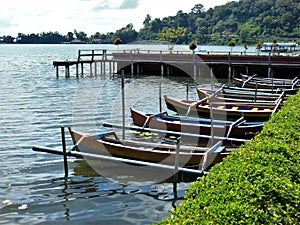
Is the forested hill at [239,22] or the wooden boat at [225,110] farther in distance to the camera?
the forested hill at [239,22]

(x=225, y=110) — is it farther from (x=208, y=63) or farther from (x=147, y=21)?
(x=147, y=21)

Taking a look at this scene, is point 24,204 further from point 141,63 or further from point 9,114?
point 141,63

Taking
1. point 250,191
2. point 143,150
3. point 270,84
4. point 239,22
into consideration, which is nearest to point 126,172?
point 143,150

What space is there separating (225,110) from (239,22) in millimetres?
138373

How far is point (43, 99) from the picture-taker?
30.4 metres

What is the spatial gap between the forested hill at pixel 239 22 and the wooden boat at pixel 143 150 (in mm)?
106485

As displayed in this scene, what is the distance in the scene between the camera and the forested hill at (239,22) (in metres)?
126

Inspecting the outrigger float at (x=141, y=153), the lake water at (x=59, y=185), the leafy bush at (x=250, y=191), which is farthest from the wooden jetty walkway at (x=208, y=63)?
the leafy bush at (x=250, y=191)

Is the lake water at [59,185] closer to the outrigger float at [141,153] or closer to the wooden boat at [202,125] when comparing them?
the outrigger float at [141,153]

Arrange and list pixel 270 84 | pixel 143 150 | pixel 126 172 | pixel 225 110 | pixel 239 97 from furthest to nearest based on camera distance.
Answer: pixel 270 84
pixel 239 97
pixel 225 110
pixel 126 172
pixel 143 150

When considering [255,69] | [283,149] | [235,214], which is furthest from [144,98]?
[235,214]

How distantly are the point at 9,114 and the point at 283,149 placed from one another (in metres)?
19.4

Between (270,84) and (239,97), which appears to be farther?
(270,84)

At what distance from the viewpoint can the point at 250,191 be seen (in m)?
5.94
